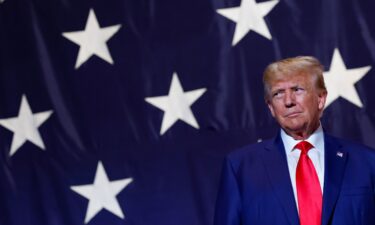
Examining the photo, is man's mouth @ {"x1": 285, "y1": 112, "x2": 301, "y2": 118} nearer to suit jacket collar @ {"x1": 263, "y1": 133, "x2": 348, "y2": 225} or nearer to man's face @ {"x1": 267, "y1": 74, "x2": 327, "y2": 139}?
man's face @ {"x1": 267, "y1": 74, "x2": 327, "y2": 139}

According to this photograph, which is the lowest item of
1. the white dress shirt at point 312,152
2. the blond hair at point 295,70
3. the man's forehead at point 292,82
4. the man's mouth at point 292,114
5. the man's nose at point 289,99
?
the white dress shirt at point 312,152

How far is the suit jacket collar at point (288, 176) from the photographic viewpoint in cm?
196

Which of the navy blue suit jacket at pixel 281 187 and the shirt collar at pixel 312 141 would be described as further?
the shirt collar at pixel 312 141

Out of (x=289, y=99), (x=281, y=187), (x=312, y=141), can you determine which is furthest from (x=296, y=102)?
(x=281, y=187)

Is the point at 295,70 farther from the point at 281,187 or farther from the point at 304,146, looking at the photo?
the point at 281,187

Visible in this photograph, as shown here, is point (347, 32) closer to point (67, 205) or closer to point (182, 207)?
point (182, 207)

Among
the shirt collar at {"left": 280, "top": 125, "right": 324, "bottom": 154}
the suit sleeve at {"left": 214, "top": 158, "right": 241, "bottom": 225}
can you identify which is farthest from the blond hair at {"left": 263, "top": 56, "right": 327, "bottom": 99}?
the suit sleeve at {"left": 214, "top": 158, "right": 241, "bottom": 225}

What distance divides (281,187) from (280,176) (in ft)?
0.11

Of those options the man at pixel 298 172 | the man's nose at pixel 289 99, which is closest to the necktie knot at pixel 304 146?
the man at pixel 298 172

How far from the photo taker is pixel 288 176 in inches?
79.4

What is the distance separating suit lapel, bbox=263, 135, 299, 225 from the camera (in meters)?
1.97

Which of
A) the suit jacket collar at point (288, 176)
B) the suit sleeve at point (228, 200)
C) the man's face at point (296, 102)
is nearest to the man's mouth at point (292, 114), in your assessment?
the man's face at point (296, 102)

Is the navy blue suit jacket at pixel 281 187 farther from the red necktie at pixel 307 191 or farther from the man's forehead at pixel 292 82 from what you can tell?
the man's forehead at pixel 292 82

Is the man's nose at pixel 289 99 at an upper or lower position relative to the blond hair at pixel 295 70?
lower
